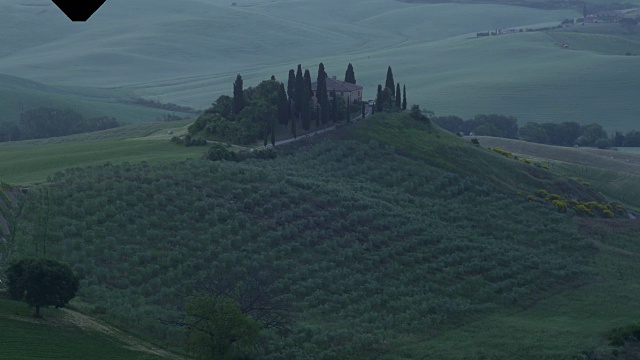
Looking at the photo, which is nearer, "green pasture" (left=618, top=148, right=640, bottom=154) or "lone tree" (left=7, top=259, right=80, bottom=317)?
"lone tree" (left=7, top=259, right=80, bottom=317)

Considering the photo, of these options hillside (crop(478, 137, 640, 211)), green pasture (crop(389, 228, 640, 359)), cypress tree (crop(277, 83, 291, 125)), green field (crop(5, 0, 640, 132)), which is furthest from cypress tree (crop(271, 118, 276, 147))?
green field (crop(5, 0, 640, 132))

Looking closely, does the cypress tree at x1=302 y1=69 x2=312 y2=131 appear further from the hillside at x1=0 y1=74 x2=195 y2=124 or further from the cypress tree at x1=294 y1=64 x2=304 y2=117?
the hillside at x1=0 y1=74 x2=195 y2=124

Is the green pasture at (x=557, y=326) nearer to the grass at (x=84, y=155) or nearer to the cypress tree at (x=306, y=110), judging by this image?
the cypress tree at (x=306, y=110)

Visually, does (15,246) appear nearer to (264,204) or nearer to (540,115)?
(264,204)

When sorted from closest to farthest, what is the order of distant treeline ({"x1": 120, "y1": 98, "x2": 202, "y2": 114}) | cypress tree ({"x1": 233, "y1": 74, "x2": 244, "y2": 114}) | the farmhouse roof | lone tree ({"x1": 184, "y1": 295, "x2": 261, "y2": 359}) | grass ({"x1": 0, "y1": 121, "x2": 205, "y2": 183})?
lone tree ({"x1": 184, "y1": 295, "x2": 261, "y2": 359})
grass ({"x1": 0, "y1": 121, "x2": 205, "y2": 183})
cypress tree ({"x1": 233, "y1": 74, "x2": 244, "y2": 114})
the farmhouse roof
distant treeline ({"x1": 120, "y1": 98, "x2": 202, "y2": 114})

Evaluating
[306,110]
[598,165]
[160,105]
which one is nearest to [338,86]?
[306,110]

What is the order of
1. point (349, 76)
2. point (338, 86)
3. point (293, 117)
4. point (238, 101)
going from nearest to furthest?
point (293, 117)
point (238, 101)
point (338, 86)
point (349, 76)
